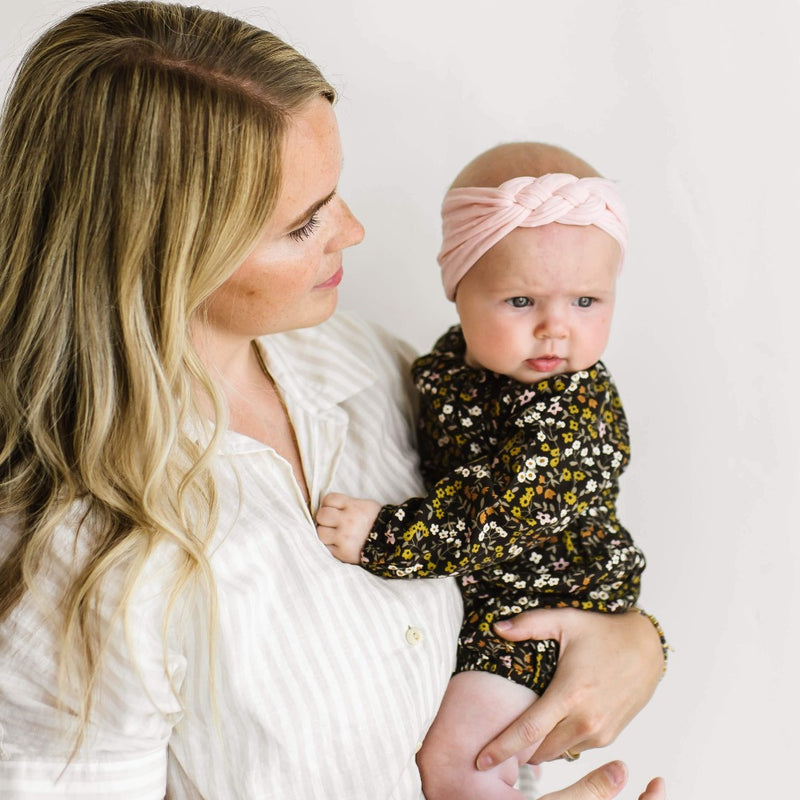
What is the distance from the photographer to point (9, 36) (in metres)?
2.06

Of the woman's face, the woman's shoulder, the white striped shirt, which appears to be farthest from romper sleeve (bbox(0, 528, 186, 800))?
the woman's shoulder

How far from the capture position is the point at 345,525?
1703 mm

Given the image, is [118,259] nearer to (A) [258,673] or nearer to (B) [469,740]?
(A) [258,673]

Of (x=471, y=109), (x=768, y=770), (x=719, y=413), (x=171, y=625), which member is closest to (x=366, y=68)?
(x=471, y=109)

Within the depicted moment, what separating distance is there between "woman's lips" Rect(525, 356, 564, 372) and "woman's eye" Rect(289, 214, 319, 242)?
477mm

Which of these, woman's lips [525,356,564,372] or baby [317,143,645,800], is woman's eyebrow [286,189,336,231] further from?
woman's lips [525,356,564,372]

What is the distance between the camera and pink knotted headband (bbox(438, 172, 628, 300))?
175cm

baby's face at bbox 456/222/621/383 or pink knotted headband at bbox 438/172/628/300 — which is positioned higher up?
pink knotted headband at bbox 438/172/628/300

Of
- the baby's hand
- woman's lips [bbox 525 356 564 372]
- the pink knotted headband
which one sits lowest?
the baby's hand

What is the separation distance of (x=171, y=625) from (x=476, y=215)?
87cm

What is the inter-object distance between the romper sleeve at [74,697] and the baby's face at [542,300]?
726mm

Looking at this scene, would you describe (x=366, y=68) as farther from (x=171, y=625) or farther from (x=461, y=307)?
(x=171, y=625)

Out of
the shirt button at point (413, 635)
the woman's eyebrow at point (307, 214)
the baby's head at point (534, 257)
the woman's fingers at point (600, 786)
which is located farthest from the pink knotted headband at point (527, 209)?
the woman's fingers at point (600, 786)

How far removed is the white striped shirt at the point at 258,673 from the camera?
4.72 ft
